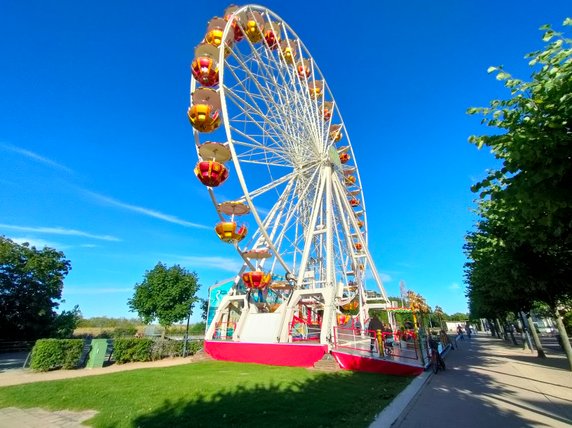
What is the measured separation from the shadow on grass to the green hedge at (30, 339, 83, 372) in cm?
1060

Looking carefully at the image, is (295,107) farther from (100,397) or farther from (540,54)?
(100,397)

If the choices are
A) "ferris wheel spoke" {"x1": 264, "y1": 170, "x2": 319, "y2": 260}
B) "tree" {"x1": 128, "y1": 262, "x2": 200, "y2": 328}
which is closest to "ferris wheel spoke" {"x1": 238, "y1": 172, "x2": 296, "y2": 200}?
"ferris wheel spoke" {"x1": 264, "y1": 170, "x2": 319, "y2": 260}

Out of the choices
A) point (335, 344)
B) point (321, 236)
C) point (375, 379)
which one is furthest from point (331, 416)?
point (321, 236)

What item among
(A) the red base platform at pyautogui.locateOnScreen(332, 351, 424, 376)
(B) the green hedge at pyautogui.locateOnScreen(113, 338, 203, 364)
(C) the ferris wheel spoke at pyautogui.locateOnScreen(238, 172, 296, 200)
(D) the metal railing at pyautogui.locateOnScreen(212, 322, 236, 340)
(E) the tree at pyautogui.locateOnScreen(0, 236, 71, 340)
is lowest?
(A) the red base platform at pyautogui.locateOnScreen(332, 351, 424, 376)

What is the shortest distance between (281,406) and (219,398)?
1.66m

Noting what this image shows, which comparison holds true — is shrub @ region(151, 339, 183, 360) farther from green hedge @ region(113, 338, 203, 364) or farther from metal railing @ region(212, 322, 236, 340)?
metal railing @ region(212, 322, 236, 340)

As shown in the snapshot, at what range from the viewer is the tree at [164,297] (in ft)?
108

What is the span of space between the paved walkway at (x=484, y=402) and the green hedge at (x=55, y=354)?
14647 millimetres

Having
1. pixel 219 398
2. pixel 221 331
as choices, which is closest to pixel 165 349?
pixel 221 331

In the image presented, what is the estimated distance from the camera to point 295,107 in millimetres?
19719

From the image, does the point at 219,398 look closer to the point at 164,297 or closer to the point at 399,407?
the point at 399,407

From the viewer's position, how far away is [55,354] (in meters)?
14.0

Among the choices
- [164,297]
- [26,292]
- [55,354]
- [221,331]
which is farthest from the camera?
[164,297]

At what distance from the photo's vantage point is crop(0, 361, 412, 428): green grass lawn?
18.9ft
